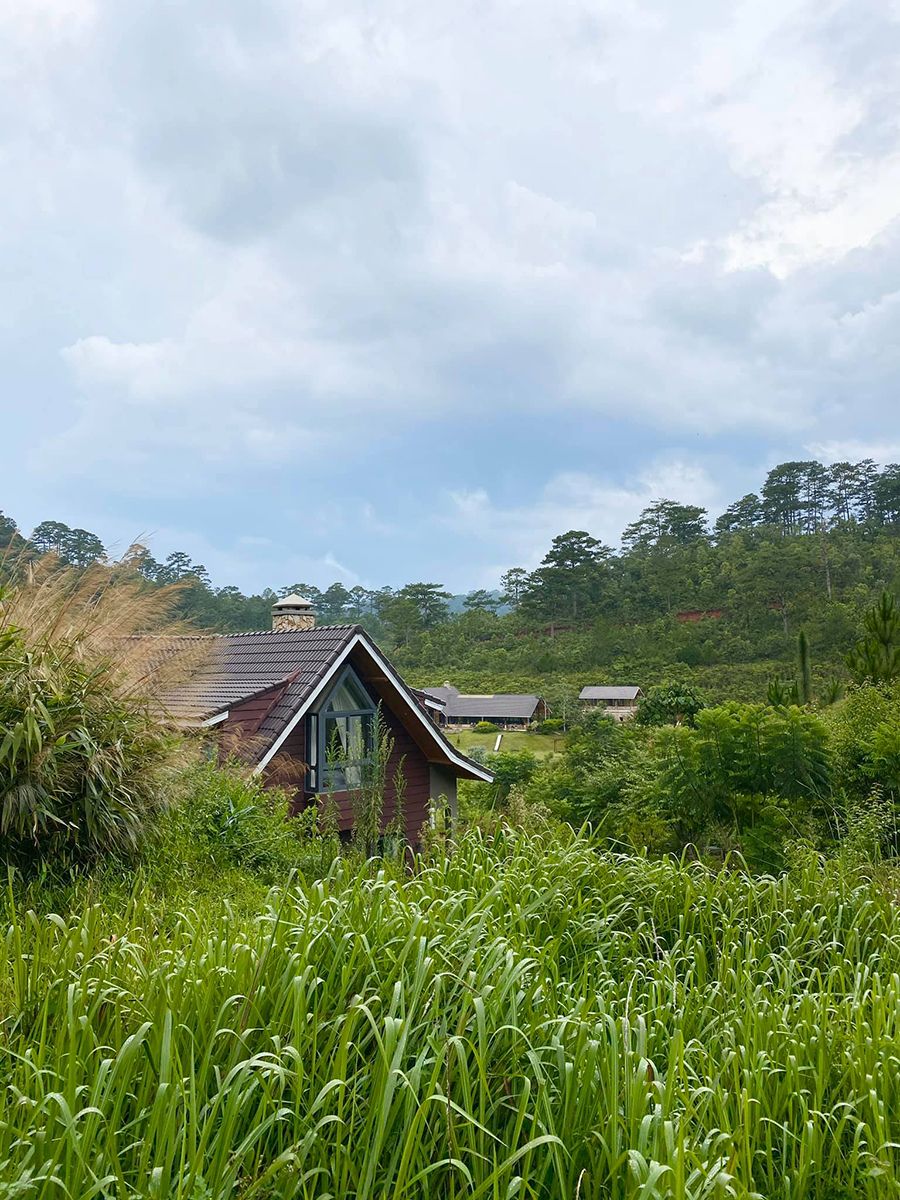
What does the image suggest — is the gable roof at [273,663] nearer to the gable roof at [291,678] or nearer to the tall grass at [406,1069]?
the gable roof at [291,678]

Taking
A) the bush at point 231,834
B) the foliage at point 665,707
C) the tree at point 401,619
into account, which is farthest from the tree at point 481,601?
the bush at point 231,834

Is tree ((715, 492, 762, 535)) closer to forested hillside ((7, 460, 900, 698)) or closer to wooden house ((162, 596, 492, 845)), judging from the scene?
forested hillside ((7, 460, 900, 698))

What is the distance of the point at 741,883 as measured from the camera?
4285 mm

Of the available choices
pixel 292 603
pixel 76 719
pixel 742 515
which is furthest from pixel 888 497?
pixel 76 719

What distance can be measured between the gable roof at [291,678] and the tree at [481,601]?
50.9 metres

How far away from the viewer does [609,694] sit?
40531mm

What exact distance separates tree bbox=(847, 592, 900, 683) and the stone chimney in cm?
935

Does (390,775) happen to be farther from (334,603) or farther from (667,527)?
(667,527)

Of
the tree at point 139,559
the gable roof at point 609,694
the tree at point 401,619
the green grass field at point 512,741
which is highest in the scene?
the tree at point 401,619

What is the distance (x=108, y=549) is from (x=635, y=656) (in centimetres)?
4275

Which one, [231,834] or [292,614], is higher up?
[292,614]

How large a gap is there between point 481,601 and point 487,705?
74.1 feet

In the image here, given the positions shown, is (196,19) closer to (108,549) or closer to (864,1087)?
(108,549)

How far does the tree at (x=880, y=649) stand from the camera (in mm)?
13898
